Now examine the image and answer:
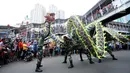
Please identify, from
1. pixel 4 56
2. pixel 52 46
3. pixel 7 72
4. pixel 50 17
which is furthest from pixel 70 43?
pixel 52 46

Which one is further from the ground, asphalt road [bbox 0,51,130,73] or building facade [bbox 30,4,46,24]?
building facade [bbox 30,4,46,24]

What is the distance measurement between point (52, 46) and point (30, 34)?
55.3 ft

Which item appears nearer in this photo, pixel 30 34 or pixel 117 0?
pixel 117 0

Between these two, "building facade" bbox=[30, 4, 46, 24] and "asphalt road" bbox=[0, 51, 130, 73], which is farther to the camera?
"building facade" bbox=[30, 4, 46, 24]

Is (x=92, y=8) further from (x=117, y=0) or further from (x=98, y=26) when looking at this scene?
(x=98, y=26)

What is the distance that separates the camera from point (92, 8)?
23.6 metres

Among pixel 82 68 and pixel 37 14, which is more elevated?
pixel 37 14

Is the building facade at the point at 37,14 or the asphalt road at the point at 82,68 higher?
the building facade at the point at 37,14

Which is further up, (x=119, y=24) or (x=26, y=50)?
(x=119, y=24)

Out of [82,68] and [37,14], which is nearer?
[82,68]

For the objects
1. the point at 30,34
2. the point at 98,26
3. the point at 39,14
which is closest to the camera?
the point at 98,26

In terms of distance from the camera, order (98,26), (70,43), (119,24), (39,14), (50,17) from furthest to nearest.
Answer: (39,14), (119,24), (98,26), (70,43), (50,17)

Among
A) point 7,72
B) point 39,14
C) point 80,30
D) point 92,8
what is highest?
point 39,14

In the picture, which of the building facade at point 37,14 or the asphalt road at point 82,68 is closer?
the asphalt road at point 82,68
